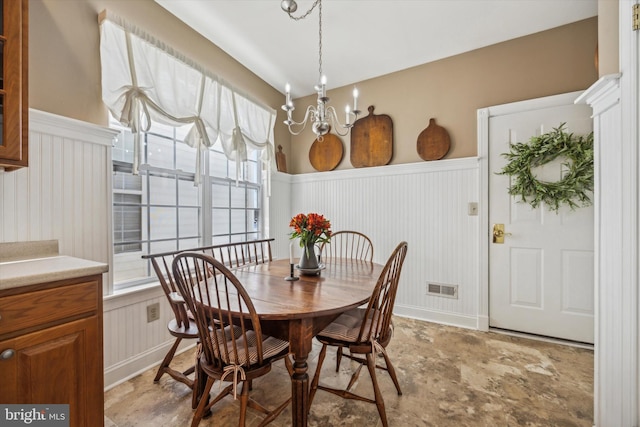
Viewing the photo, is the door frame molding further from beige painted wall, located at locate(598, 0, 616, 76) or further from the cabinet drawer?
the cabinet drawer

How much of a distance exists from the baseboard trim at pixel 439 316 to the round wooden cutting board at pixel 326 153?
1.94 m

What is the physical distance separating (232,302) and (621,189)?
1801 mm

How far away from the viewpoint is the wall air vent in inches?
111

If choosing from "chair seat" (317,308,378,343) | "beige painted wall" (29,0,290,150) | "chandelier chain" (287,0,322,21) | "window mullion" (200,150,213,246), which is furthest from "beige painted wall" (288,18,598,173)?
"beige painted wall" (29,0,290,150)

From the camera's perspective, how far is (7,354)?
951 mm

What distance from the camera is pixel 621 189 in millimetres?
1138

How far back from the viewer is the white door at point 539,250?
235cm

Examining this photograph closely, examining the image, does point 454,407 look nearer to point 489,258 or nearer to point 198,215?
point 489,258

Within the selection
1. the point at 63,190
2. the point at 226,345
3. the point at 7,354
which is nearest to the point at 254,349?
the point at 226,345

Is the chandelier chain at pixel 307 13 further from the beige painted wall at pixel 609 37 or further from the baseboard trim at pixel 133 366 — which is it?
the baseboard trim at pixel 133 366

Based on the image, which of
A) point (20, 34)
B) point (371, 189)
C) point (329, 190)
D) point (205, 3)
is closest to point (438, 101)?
point (371, 189)

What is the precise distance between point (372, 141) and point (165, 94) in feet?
7.20

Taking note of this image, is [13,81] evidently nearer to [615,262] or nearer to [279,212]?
[279,212]

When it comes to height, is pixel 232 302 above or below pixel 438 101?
below
